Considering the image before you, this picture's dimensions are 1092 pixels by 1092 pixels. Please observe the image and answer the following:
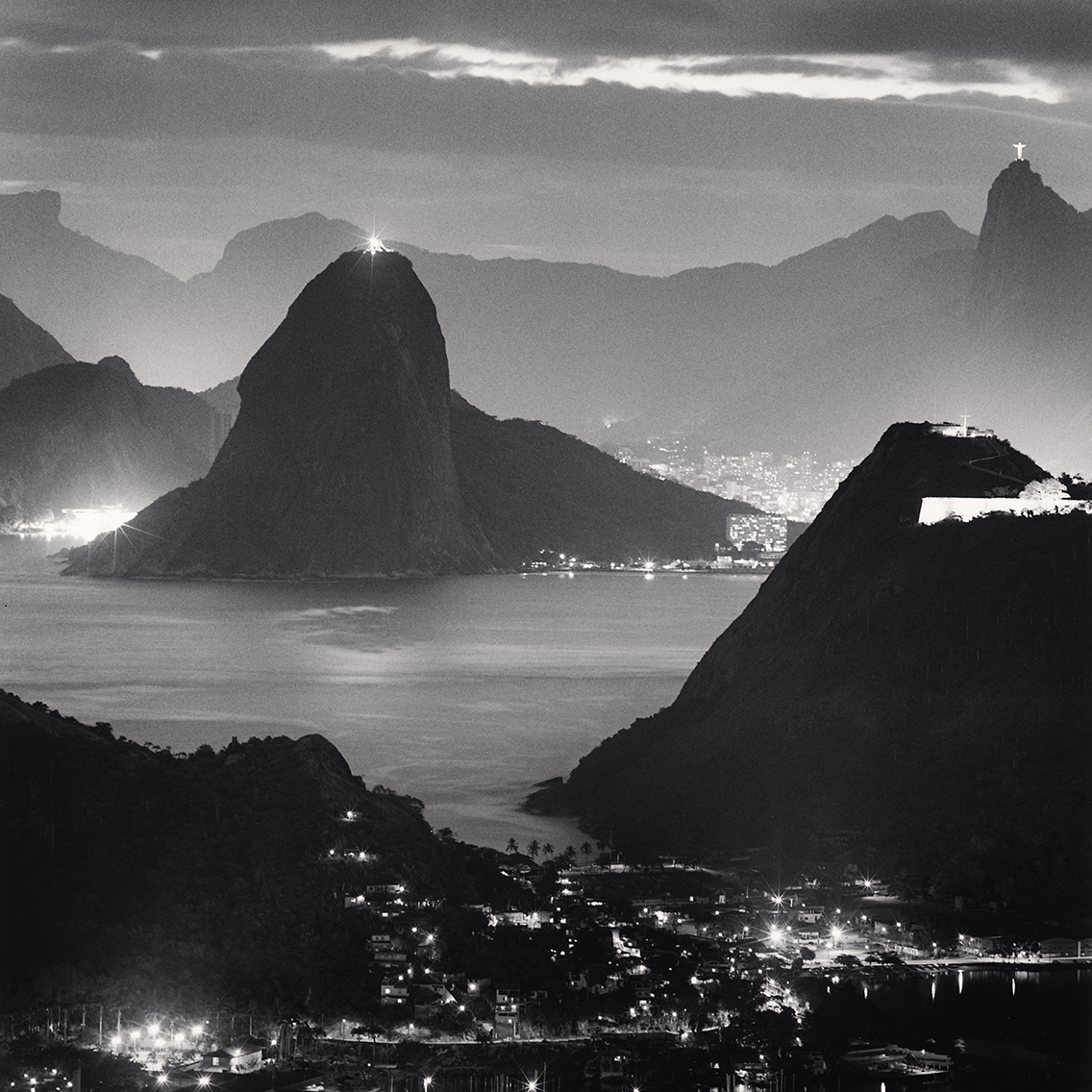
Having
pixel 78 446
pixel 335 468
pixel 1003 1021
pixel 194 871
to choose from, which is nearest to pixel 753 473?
pixel 78 446

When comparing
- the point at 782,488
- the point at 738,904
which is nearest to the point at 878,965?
the point at 738,904

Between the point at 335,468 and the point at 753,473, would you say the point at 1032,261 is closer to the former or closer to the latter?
the point at 335,468

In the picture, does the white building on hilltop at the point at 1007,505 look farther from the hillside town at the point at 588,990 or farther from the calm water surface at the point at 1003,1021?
the calm water surface at the point at 1003,1021

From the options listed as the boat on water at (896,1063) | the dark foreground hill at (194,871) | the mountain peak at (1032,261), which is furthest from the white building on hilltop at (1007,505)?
the mountain peak at (1032,261)

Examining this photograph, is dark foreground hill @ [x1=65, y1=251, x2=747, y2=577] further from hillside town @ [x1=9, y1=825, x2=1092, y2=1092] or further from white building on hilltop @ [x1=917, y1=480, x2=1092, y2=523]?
hillside town @ [x1=9, y1=825, x2=1092, y2=1092]

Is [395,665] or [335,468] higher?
[335,468]

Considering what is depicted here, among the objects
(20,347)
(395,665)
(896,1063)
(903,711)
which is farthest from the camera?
(20,347)

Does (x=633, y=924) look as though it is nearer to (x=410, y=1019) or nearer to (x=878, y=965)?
(x=878, y=965)
